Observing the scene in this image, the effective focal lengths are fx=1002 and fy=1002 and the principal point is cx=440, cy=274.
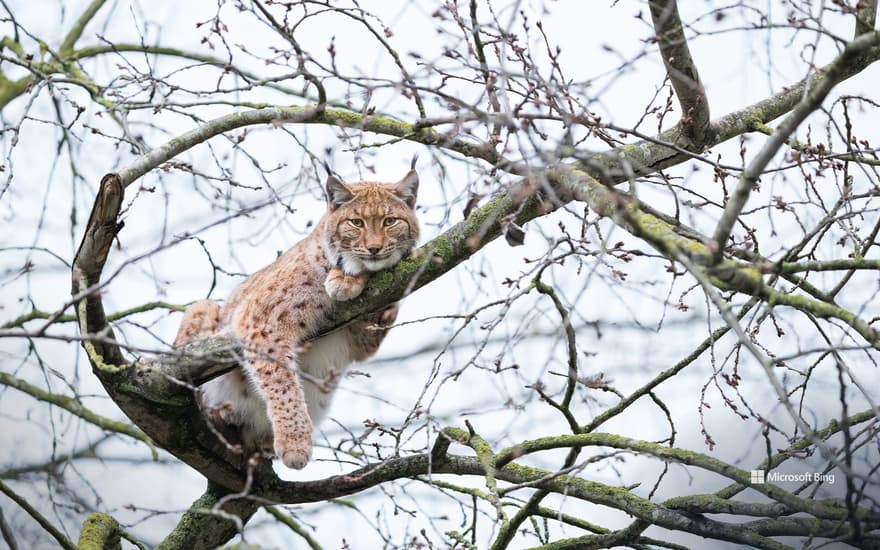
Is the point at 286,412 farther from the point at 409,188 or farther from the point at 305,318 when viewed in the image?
the point at 409,188

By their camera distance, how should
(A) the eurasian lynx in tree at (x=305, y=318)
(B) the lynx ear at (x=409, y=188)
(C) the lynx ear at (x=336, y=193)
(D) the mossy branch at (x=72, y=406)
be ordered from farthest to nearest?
1. (D) the mossy branch at (x=72, y=406)
2. (B) the lynx ear at (x=409, y=188)
3. (C) the lynx ear at (x=336, y=193)
4. (A) the eurasian lynx in tree at (x=305, y=318)

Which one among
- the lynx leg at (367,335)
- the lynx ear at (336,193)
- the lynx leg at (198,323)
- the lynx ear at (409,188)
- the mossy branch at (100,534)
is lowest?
the mossy branch at (100,534)

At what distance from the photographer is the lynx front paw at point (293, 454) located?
4.68 meters

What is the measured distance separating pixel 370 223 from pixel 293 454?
123cm

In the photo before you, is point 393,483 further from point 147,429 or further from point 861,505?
point 861,505

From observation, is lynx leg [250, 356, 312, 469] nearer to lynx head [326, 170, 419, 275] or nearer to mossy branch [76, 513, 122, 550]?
lynx head [326, 170, 419, 275]

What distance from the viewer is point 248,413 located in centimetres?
517

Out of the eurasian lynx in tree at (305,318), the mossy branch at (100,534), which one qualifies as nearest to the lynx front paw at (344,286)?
the eurasian lynx in tree at (305,318)

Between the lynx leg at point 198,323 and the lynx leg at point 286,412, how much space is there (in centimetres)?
66

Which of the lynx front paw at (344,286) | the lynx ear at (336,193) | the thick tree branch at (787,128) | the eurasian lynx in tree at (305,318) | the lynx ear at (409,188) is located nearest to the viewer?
the thick tree branch at (787,128)

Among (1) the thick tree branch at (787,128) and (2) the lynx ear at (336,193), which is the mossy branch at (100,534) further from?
(1) the thick tree branch at (787,128)

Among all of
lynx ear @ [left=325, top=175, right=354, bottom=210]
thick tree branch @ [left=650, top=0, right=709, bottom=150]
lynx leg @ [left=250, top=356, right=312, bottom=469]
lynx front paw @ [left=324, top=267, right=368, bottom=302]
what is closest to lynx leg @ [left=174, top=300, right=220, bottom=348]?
lynx leg @ [left=250, top=356, right=312, bottom=469]

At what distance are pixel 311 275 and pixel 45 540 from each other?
266 centimetres

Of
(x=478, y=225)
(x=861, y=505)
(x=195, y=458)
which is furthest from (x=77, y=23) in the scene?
(x=861, y=505)
